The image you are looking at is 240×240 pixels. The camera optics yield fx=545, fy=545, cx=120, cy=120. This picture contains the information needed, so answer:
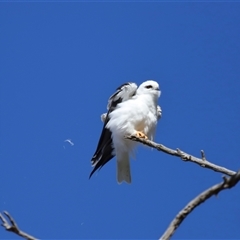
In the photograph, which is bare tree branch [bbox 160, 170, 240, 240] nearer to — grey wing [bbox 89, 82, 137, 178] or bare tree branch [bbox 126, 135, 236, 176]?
bare tree branch [bbox 126, 135, 236, 176]

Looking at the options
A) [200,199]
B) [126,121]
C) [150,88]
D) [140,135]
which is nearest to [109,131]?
[126,121]

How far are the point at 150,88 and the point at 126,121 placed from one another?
69cm

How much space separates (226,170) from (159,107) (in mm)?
3464

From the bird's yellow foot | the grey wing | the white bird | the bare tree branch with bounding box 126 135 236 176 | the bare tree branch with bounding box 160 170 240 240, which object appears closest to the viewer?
the bare tree branch with bounding box 160 170 240 240

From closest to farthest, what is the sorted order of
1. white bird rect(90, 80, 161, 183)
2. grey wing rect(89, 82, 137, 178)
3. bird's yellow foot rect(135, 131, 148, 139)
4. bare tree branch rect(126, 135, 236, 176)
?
bare tree branch rect(126, 135, 236, 176) < bird's yellow foot rect(135, 131, 148, 139) < white bird rect(90, 80, 161, 183) < grey wing rect(89, 82, 137, 178)

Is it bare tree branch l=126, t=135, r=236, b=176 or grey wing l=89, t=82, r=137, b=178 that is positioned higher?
grey wing l=89, t=82, r=137, b=178

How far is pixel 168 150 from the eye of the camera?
511 centimetres

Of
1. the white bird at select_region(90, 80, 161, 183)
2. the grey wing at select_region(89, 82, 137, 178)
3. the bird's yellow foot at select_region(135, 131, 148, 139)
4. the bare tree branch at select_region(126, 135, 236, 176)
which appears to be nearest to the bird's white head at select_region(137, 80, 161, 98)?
the white bird at select_region(90, 80, 161, 183)

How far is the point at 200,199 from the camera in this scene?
2.16m

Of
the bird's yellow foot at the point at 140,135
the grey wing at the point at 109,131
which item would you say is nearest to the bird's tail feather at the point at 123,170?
the grey wing at the point at 109,131

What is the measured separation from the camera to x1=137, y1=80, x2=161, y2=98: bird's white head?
7.48 metres

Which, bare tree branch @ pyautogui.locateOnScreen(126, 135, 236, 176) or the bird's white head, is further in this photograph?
the bird's white head

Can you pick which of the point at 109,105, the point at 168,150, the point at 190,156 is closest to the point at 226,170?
the point at 190,156

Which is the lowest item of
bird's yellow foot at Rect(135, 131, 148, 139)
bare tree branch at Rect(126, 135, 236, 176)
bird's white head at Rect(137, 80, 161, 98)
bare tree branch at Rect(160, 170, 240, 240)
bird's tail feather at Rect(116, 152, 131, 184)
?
bare tree branch at Rect(160, 170, 240, 240)
